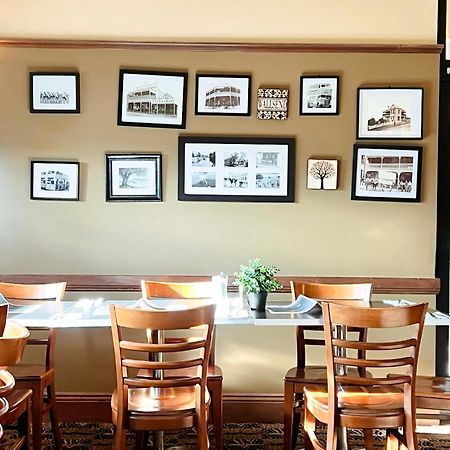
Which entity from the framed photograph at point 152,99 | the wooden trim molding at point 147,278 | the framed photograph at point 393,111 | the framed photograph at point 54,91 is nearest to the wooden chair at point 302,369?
the wooden trim molding at point 147,278

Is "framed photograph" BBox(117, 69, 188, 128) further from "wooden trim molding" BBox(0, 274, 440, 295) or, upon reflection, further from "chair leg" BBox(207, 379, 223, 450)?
"chair leg" BBox(207, 379, 223, 450)

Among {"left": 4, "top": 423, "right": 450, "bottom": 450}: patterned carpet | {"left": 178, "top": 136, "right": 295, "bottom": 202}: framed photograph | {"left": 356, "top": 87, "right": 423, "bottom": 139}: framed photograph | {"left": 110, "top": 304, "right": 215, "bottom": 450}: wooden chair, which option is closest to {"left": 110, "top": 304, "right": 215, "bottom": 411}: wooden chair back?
{"left": 110, "top": 304, "right": 215, "bottom": 450}: wooden chair

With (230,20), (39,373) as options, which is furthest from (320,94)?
(39,373)

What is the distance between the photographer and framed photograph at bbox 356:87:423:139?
357cm

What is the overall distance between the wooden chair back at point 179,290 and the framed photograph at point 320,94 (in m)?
1.36

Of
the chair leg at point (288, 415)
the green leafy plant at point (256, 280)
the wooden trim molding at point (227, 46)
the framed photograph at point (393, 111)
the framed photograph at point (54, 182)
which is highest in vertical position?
the wooden trim molding at point (227, 46)

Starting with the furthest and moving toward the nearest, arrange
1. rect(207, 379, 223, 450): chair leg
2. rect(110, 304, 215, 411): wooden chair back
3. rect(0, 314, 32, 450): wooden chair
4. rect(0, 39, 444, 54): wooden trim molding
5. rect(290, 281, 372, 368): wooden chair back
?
rect(0, 39, 444, 54): wooden trim molding
rect(290, 281, 372, 368): wooden chair back
rect(207, 379, 223, 450): chair leg
rect(110, 304, 215, 411): wooden chair back
rect(0, 314, 32, 450): wooden chair

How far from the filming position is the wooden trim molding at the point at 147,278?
11.7 ft

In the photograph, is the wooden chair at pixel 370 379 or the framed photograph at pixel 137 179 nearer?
the wooden chair at pixel 370 379

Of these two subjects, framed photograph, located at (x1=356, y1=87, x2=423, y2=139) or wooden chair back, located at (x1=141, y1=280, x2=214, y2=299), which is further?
framed photograph, located at (x1=356, y1=87, x2=423, y2=139)

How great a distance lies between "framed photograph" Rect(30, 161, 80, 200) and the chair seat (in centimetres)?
156

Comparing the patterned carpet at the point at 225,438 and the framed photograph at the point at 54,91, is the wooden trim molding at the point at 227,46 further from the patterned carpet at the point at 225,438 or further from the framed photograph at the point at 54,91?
the patterned carpet at the point at 225,438

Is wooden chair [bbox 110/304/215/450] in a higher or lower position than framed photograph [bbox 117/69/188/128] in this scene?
lower

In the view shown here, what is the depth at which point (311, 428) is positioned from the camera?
2.62 meters
